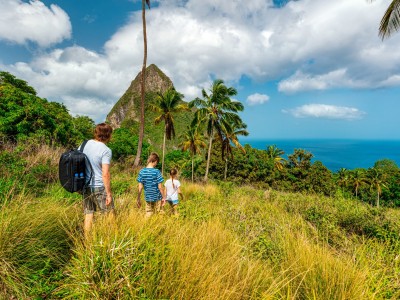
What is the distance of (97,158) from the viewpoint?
10.2ft

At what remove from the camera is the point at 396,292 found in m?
2.03

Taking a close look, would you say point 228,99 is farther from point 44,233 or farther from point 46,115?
point 44,233

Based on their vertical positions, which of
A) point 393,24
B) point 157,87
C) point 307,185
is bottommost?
point 307,185

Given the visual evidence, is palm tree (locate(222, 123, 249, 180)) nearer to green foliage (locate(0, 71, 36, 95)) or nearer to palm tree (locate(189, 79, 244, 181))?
palm tree (locate(189, 79, 244, 181))

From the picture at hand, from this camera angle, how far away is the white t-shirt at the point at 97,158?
3.11 m

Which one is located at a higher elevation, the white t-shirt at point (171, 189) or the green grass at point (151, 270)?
the white t-shirt at point (171, 189)

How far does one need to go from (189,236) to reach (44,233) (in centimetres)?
167

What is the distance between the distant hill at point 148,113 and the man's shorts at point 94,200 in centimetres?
9900

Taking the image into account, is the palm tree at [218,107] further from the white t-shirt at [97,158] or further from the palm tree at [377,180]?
the palm tree at [377,180]

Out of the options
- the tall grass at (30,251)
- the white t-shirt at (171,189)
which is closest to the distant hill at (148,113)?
the white t-shirt at (171,189)

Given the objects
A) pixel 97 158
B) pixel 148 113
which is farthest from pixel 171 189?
pixel 148 113

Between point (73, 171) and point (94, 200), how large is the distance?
49 centimetres

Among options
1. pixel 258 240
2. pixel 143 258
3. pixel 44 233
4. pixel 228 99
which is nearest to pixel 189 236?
pixel 143 258

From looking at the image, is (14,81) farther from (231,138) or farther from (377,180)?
(377,180)
